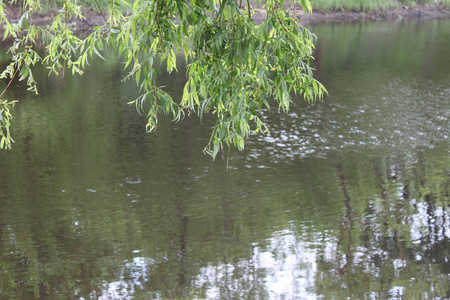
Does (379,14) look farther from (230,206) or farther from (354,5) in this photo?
(230,206)

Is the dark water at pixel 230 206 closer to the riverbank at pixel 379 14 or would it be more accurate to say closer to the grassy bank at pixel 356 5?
the riverbank at pixel 379 14

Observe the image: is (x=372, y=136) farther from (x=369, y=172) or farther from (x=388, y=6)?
(x=388, y=6)

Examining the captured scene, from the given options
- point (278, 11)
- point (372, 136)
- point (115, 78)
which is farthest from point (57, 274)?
point (115, 78)

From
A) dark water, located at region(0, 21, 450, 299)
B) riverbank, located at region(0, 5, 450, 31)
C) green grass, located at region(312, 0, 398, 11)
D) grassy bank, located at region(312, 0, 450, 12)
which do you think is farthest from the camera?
green grass, located at region(312, 0, 398, 11)

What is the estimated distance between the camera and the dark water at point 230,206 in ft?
21.6

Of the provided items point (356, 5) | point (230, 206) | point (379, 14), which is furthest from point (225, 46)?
point (379, 14)

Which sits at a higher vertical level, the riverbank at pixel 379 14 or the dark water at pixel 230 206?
the riverbank at pixel 379 14

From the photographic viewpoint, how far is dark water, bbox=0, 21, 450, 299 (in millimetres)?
6574

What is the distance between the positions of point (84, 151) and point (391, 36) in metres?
21.7

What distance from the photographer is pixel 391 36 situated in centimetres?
2942

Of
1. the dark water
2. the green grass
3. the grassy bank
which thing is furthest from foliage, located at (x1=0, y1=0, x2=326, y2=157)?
the green grass

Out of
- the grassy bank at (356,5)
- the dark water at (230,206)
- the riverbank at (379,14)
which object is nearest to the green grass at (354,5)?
the grassy bank at (356,5)

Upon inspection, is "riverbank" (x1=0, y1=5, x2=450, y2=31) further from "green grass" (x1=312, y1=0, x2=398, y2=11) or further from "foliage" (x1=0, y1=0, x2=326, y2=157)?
"foliage" (x1=0, y1=0, x2=326, y2=157)

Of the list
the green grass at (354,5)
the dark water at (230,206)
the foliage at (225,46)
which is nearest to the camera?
the foliage at (225,46)
